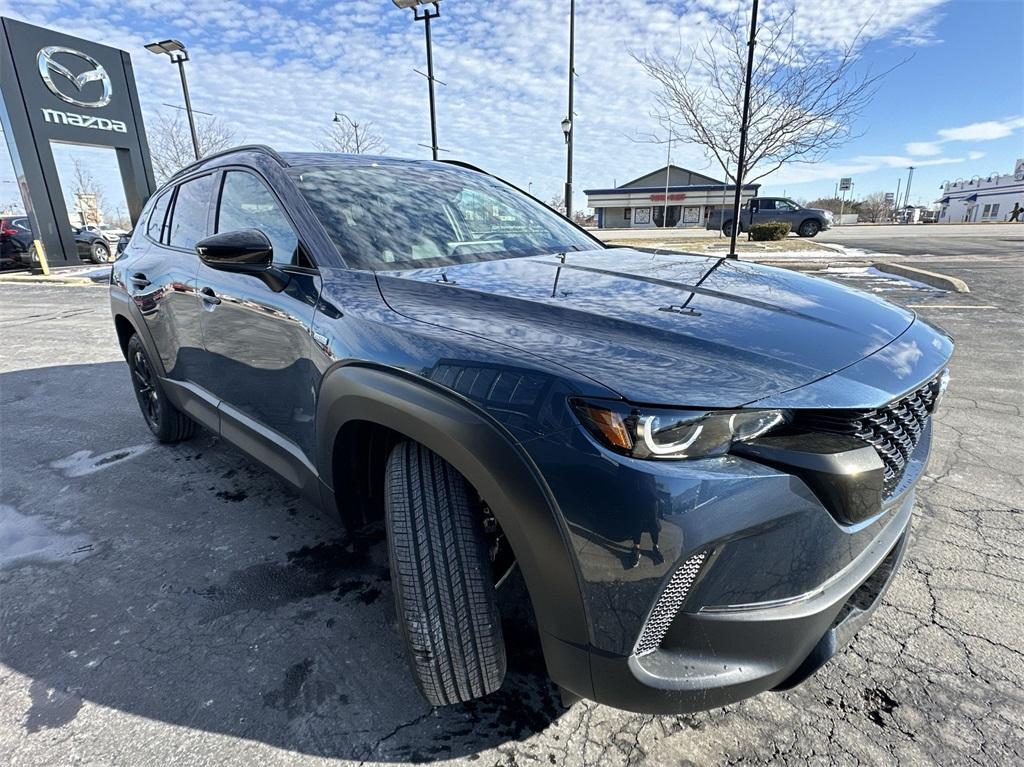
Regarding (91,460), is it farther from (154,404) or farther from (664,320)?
(664,320)

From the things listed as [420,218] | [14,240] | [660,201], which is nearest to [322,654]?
[420,218]

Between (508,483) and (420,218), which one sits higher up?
(420,218)

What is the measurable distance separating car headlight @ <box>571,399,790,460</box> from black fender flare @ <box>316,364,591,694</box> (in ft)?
0.58

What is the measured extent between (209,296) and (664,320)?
2.08 m

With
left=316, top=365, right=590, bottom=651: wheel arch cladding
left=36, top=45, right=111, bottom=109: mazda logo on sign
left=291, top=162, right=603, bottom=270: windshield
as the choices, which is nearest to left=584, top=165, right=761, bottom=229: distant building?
left=36, top=45, right=111, bottom=109: mazda logo on sign

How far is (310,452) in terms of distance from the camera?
80.9 inches

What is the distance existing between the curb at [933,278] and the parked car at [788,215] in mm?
13255

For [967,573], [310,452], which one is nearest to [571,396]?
[310,452]

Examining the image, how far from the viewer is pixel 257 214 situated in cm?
243

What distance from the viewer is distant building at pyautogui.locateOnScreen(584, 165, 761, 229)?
52.3 metres

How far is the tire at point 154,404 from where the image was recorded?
353 cm

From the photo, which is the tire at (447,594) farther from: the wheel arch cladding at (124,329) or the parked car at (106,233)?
the parked car at (106,233)

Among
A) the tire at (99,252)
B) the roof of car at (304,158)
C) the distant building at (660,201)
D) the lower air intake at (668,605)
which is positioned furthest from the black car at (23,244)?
the distant building at (660,201)

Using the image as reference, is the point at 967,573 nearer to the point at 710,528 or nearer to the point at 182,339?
the point at 710,528
